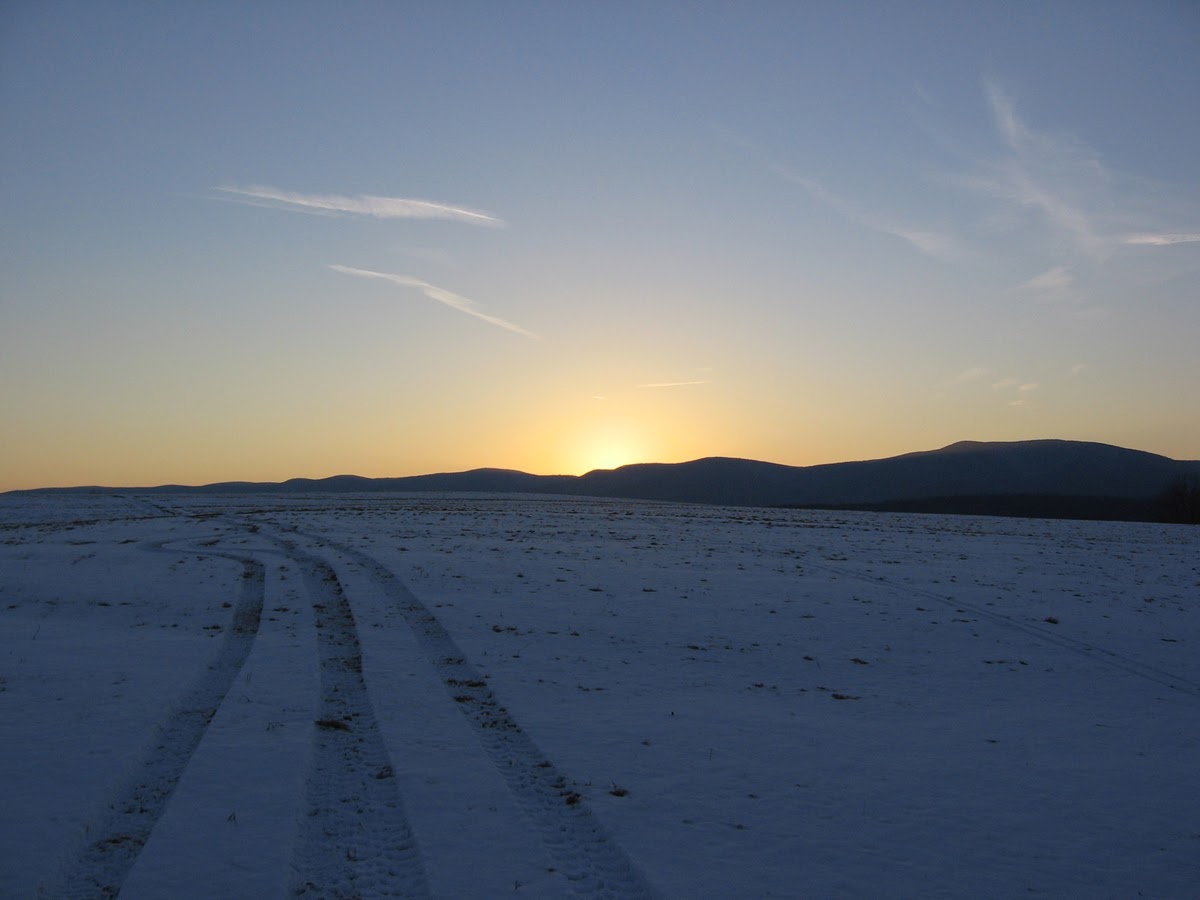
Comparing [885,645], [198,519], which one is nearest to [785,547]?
[885,645]

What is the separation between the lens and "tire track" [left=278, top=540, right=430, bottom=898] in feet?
21.2

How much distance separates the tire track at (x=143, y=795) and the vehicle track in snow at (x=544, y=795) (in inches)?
131

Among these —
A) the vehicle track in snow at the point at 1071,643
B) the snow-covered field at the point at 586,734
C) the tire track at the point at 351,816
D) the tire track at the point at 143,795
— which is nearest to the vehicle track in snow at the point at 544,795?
the snow-covered field at the point at 586,734

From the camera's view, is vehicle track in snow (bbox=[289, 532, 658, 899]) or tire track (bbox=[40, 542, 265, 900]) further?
vehicle track in snow (bbox=[289, 532, 658, 899])

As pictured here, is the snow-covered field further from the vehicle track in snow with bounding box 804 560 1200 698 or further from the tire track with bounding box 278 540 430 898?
the vehicle track in snow with bounding box 804 560 1200 698

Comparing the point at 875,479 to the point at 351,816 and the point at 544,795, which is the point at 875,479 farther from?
the point at 351,816

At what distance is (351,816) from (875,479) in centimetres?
17191

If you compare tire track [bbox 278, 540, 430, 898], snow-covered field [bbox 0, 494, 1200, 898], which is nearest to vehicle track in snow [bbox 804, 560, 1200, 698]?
snow-covered field [bbox 0, 494, 1200, 898]

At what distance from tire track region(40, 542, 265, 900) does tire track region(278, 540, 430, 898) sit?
1374 mm

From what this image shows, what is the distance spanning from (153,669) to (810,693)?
10704 mm

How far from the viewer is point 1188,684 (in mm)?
14125

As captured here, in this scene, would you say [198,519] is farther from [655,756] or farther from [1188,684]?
[1188,684]

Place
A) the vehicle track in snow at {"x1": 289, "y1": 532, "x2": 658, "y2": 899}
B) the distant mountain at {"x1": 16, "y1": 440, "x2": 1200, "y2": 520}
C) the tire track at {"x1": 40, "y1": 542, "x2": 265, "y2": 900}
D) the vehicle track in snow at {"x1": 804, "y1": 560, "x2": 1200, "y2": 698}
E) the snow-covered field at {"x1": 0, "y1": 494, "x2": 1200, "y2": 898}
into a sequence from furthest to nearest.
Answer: the distant mountain at {"x1": 16, "y1": 440, "x2": 1200, "y2": 520} < the vehicle track in snow at {"x1": 804, "y1": 560, "x2": 1200, "y2": 698} < the snow-covered field at {"x1": 0, "y1": 494, "x2": 1200, "y2": 898} < the vehicle track in snow at {"x1": 289, "y1": 532, "x2": 658, "y2": 899} < the tire track at {"x1": 40, "y1": 542, "x2": 265, "y2": 900}

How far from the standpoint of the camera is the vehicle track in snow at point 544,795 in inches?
263
